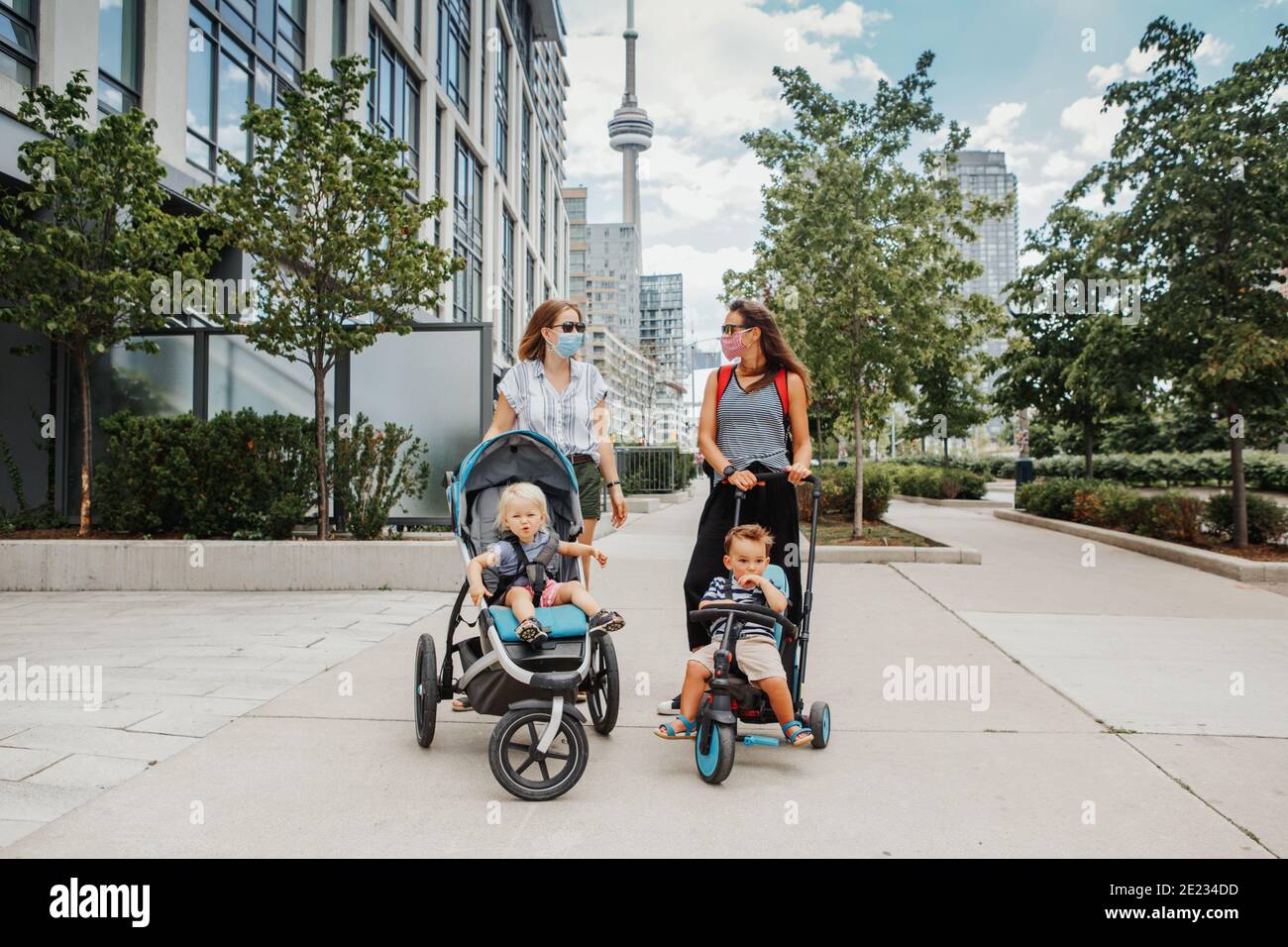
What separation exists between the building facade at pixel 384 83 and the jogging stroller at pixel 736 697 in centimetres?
1084

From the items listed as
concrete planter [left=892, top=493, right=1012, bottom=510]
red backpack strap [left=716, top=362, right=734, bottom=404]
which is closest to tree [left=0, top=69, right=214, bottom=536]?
red backpack strap [left=716, top=362, right=734, bottom=404]

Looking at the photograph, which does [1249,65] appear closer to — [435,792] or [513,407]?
[513,407]

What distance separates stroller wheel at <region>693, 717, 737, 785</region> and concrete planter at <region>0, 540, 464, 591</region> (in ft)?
18.5

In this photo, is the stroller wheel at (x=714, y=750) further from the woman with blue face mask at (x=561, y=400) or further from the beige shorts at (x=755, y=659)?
the woman with blue face mask at (x=561, y=400)

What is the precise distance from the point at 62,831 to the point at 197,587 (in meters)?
6.45

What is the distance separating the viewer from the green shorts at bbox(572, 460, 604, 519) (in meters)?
4.93

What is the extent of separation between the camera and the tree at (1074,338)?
12359mm

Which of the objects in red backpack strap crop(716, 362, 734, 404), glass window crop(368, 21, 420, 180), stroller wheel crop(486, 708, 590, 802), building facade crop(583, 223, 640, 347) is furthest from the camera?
building facade crop(583, 223, 640, 347)

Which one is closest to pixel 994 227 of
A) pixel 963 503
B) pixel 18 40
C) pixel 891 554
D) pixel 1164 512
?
pixel 963 503

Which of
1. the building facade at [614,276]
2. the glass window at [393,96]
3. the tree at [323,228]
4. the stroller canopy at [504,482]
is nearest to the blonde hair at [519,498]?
the stroller canopy at [504,482]

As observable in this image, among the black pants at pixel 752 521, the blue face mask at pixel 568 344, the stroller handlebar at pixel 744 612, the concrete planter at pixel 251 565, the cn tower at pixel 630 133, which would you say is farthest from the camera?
the cn tower at pixel 630 133

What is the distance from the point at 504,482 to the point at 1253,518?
38.0ft

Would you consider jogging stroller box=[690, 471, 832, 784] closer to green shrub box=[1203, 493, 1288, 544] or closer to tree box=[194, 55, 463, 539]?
tree box=[194, 55, 463, 539]

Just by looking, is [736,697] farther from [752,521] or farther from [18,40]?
[18,40]
